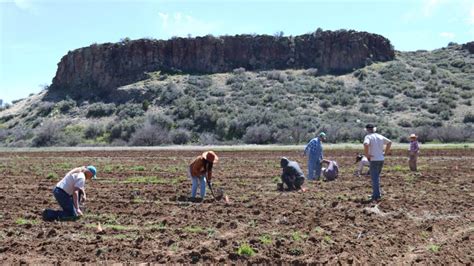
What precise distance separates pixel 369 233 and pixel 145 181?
10615 mm

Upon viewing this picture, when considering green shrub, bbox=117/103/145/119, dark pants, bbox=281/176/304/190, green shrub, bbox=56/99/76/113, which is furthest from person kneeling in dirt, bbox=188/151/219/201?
green shrub, bbox=56/99/76/113

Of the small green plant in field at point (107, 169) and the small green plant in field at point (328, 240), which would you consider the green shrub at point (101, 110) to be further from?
the small green plant in field at point (328, 240)

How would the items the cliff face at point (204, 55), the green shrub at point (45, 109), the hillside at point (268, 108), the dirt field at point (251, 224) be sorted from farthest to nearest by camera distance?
1. the cliff face at point (204, 55)
2. the green shrub at point (45, 109)
3. the hillside at point (268, 108)
4. the dirt field at point (251, 224)

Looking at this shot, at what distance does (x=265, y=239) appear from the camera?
10289 mm

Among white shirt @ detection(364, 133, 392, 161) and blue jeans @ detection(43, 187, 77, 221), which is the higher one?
white shirt @ detection(364, 133, 392, 161)

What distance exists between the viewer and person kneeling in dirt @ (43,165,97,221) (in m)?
12.6

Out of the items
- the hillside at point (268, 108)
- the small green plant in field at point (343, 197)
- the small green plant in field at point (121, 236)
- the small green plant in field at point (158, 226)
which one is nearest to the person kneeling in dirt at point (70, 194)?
the small green plant in field at point (158, 226)

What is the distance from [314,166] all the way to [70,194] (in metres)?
9.27

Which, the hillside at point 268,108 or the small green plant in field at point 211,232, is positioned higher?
the hillside at point 268,108

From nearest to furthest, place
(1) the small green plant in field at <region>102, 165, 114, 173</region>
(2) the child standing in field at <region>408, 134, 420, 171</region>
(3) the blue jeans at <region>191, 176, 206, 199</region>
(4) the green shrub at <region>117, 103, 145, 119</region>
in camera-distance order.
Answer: (3) the blue jeans at <region>191, 176, 206, 199</region> → (2) the child standing in field at <region>408, 134, 420, 171</region> → (1) the small green plant in field at <region>102, 165, 114, 173</region> → (4) the green shrub at <region>117, 103, 145, 119</region>

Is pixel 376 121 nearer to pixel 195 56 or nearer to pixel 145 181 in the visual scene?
pixel 195 56

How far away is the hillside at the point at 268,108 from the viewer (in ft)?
174

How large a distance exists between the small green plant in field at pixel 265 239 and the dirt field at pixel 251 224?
0.04 meters

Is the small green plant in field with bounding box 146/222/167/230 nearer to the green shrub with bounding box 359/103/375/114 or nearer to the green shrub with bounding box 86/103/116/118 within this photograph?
the green shrub with bounding box 359/103/375/114
